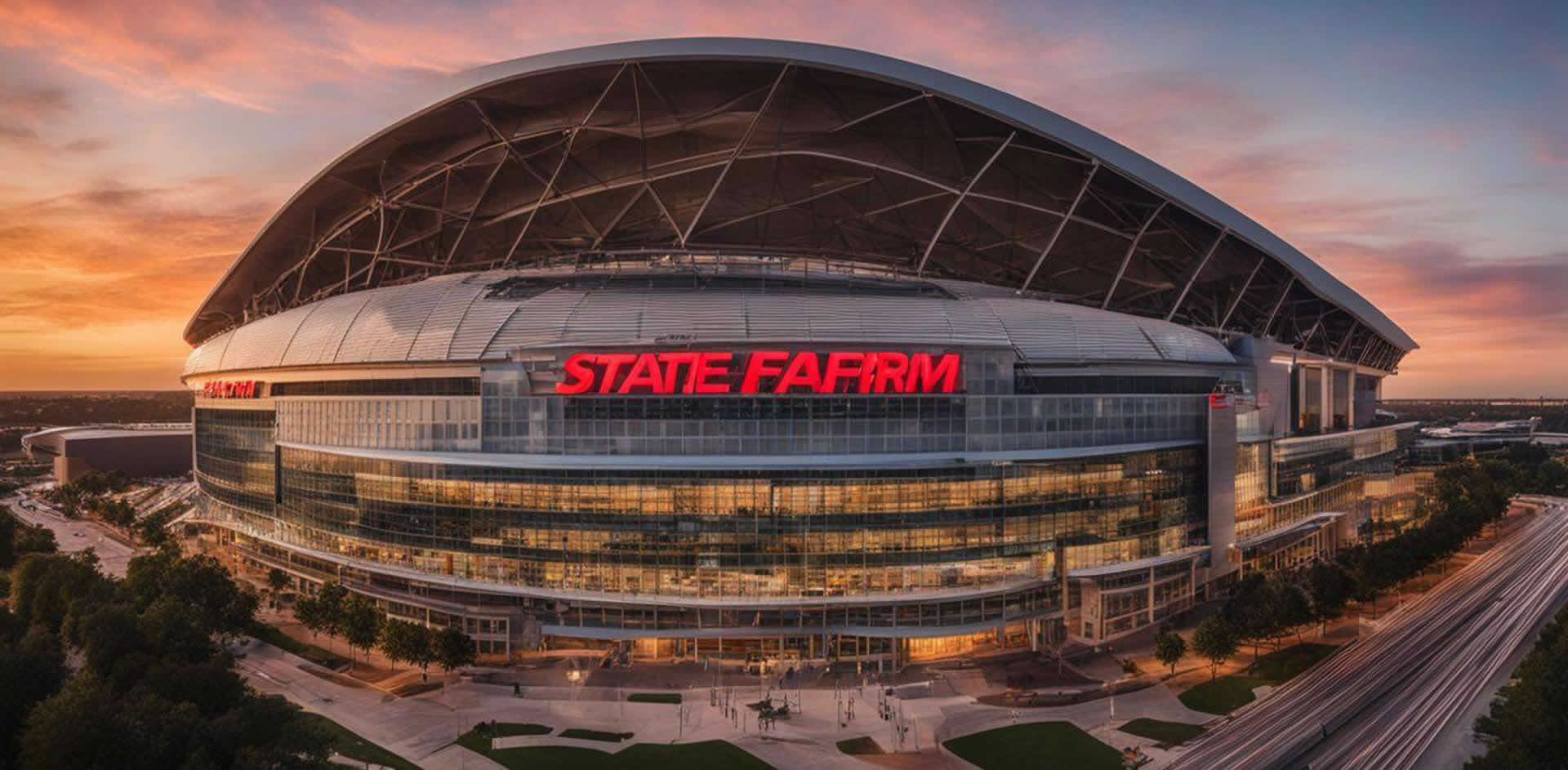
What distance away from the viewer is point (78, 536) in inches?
4562

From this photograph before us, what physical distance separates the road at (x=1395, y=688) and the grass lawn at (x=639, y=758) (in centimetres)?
2448

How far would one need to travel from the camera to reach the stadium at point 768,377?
59.7 m

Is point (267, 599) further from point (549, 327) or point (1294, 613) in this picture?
point (1294, 613)

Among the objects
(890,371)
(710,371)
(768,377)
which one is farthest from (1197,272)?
(710,371)

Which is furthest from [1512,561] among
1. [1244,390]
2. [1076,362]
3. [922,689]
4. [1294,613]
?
[922,689]

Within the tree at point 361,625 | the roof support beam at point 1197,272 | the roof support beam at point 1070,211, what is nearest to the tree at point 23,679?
the tree at point 361,625

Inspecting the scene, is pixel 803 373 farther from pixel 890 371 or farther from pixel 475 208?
pixel 475 208

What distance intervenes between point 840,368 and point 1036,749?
27030 millimetres

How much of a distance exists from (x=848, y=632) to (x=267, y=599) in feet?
190

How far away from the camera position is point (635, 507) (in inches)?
2361

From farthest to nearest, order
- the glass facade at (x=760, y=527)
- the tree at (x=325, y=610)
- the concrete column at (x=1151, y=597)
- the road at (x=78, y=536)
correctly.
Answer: the road at (x=78, y=536) → the concrete column at (x=1151, y=597) → the tree at (x=325, y=610) → the glass facade at (x=760, y=527)

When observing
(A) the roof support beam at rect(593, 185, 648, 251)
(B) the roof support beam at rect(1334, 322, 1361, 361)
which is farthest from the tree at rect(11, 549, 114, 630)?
(B) the roof support beam at rect(1334, 322, 1361, 361)

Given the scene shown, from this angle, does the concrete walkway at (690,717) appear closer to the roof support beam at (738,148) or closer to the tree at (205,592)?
the tree at (205,592)

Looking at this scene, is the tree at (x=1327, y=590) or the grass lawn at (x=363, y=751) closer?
the grass lawn at (x=363, y=751)
